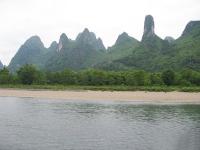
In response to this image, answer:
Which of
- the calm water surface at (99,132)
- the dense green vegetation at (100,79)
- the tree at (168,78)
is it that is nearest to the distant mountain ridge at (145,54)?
the dense green vegetation at (100,79)

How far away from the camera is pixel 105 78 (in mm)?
82812

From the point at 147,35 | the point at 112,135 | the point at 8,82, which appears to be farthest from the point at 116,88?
the point at 147,35

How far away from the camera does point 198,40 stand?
490 feet

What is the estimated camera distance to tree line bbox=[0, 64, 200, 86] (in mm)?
81375

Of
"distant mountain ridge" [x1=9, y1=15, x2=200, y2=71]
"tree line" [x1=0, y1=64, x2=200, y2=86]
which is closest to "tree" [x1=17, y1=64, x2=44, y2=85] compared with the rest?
"tree line" [x1=0, y1=64, x2=200, y2=86]

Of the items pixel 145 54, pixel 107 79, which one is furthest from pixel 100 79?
pixel 145 54

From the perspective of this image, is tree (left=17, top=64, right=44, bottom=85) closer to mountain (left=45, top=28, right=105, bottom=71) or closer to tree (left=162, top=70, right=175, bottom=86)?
tree (left=162, top=70, right=175, bottom=86)

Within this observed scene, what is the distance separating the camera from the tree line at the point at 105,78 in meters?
81.4

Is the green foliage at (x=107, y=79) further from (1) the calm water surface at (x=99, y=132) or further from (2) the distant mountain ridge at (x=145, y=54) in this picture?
(1) the calm water surface at (x=99, y=132)

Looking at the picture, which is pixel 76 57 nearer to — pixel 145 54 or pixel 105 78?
pixel 145 54

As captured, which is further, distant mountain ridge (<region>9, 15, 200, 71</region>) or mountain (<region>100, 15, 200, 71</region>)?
distant mountain ridge (<region>9, 15, 200, 71</region>)

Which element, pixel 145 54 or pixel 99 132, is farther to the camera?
pixel 145 54

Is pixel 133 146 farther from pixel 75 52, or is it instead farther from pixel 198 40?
pixel 75 52

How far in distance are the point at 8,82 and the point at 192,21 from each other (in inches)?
4594
